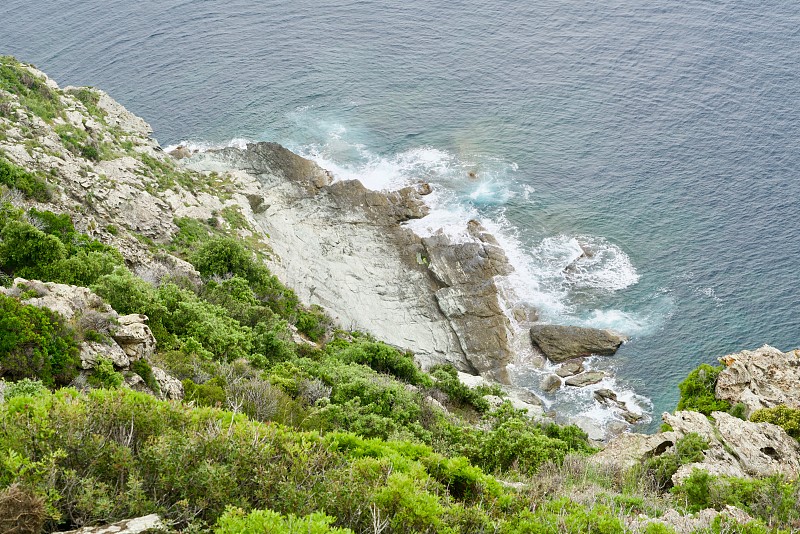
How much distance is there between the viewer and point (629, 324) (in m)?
59.4

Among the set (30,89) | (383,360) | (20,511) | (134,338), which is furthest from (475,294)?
(20,511)

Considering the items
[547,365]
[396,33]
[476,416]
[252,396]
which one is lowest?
[547,365]

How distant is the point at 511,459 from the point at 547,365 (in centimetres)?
2831

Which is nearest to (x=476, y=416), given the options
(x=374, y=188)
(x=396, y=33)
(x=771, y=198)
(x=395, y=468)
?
(x=395, y=468)

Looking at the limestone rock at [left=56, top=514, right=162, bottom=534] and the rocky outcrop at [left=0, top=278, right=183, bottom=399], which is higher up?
the limestone rock at [left=56, top=514, right=162, bottom=534]

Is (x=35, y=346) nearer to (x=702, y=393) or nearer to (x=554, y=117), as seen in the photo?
(x=702, y=393)

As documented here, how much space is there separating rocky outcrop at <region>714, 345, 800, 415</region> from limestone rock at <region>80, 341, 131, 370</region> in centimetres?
3626

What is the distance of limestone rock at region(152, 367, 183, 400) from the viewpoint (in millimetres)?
27484

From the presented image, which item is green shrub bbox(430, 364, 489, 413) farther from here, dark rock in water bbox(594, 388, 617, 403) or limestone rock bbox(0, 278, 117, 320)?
limestone rock bbox(0, 278, 117, 320)

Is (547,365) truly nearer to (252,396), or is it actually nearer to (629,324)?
(629,324)

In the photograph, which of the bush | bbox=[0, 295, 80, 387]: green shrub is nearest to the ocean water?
bbox=[0, 295, 80, 387]: green shrub

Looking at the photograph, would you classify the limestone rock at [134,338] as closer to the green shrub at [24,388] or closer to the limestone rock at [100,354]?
the limestone rock at [100,354]

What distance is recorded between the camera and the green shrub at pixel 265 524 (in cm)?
1439

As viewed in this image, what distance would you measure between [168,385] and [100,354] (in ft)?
10.2
